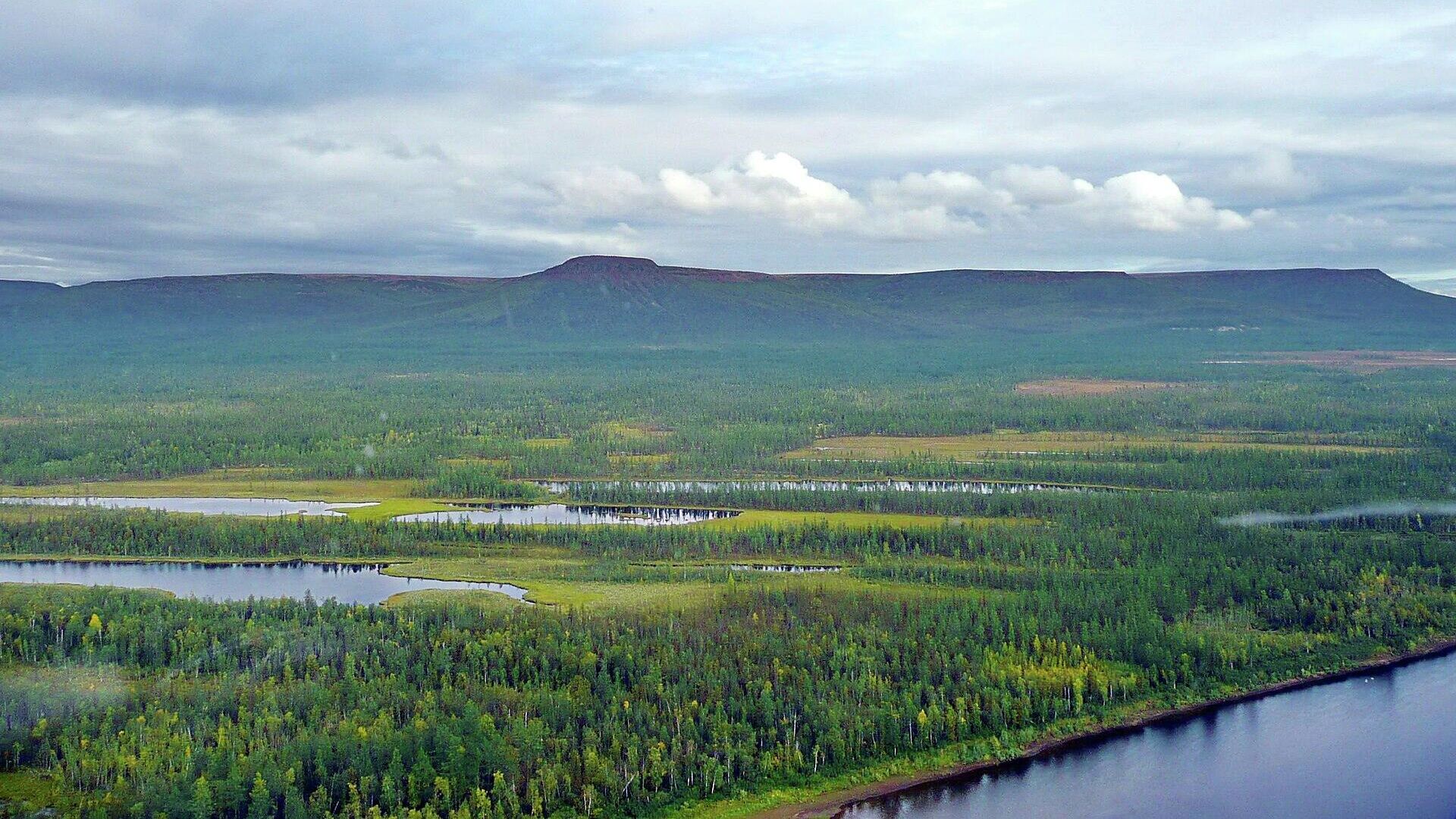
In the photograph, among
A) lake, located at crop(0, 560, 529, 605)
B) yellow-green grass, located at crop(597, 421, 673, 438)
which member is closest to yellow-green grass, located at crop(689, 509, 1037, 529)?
lake, located at crop(0, 560, 529, 605)

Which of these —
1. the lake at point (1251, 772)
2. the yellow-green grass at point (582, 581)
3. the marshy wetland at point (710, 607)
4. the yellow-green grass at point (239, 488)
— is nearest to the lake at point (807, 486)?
the marshy wetland at point (710, 607)

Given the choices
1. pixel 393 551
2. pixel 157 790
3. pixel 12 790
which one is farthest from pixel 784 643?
pixel 393 551

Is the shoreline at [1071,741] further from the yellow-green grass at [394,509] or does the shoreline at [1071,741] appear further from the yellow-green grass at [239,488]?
the yellow-green grass at [239,488]

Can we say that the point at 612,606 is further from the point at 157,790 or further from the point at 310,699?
the point at 157,790

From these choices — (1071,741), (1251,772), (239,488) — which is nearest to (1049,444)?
(239,488)

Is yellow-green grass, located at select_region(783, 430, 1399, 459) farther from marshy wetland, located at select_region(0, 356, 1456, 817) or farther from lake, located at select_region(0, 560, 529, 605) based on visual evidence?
lake, located at select_region(0, 560, 529, 605)

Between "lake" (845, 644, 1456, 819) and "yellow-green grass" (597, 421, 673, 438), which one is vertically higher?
"yellow-green grass" (597, 421, 673, 438)
